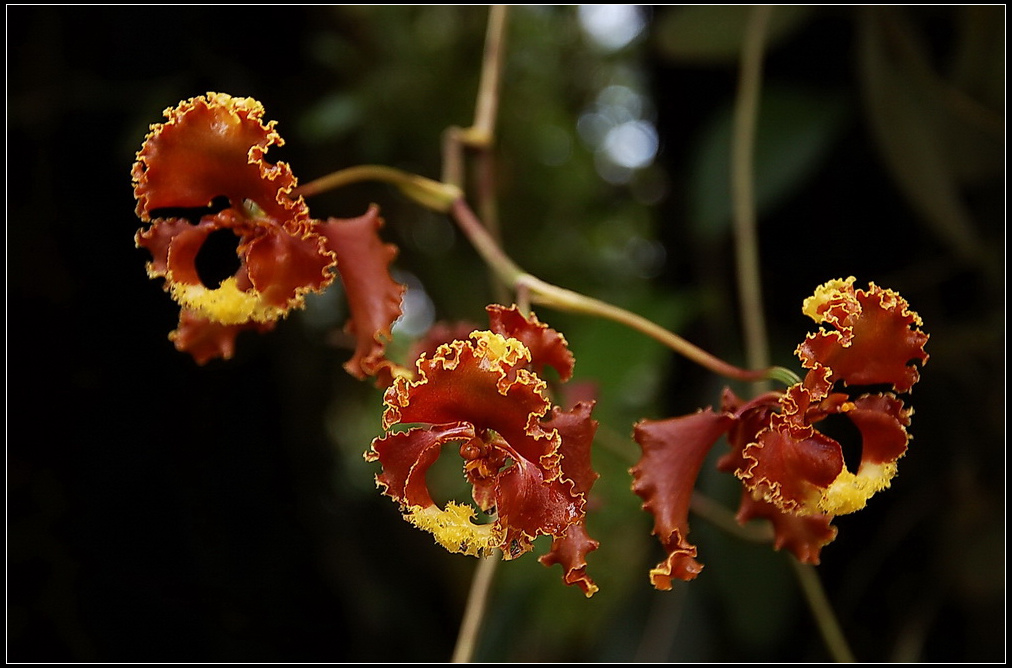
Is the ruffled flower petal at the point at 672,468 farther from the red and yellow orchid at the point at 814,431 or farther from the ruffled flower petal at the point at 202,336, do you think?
the ruffled flower petal at the point at 202,336

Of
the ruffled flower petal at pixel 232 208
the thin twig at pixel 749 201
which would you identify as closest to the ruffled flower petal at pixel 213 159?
the ruffled flower petal at pixel 232 208

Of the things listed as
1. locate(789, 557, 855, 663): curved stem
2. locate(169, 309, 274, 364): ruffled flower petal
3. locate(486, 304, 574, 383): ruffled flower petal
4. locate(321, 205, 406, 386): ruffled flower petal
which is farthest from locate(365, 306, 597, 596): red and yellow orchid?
locate(789, 557, 855, 663): curved stem

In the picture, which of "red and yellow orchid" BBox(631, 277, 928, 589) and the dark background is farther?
the dark background

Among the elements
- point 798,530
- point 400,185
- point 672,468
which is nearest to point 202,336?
point 400,185

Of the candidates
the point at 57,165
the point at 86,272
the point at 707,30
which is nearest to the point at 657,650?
the point at 707,30

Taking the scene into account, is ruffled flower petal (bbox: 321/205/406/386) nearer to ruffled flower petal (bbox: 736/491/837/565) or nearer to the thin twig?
ruffled flower petal (bbox: 736/491/837/565)

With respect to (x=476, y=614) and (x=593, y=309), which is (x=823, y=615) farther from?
(x=593, y=309)
